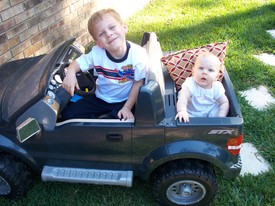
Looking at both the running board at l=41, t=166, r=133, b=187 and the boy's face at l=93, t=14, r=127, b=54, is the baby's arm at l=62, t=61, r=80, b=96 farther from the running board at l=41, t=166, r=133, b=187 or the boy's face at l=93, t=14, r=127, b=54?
the running board at l=41, t=166, r=133, b=187

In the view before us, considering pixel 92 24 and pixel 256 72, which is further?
pixel 256 72

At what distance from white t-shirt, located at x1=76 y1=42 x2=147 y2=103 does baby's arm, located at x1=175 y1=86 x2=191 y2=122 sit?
0.98 feet

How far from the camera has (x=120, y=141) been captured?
1984 millimetres

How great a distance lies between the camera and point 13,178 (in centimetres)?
215

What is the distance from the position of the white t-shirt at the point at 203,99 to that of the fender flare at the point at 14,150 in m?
1.14

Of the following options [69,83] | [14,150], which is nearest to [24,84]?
[69,83]

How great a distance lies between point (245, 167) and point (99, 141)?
1.24 m

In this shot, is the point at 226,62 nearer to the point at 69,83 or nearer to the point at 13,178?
the point at 69,83

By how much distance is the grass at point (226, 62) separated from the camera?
7.55 feet

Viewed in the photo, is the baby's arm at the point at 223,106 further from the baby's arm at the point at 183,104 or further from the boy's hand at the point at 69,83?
the boy's hand at the point at 69,83

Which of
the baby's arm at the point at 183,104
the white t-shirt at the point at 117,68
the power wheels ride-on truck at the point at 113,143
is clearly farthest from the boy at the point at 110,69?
the baby's arm at the point at 183,104

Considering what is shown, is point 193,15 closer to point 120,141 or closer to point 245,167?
point 245,167

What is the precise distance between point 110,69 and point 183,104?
580 millimetres

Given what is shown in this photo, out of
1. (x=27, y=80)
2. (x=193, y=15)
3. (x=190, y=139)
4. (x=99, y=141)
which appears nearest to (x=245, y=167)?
(x=190, y=139)
